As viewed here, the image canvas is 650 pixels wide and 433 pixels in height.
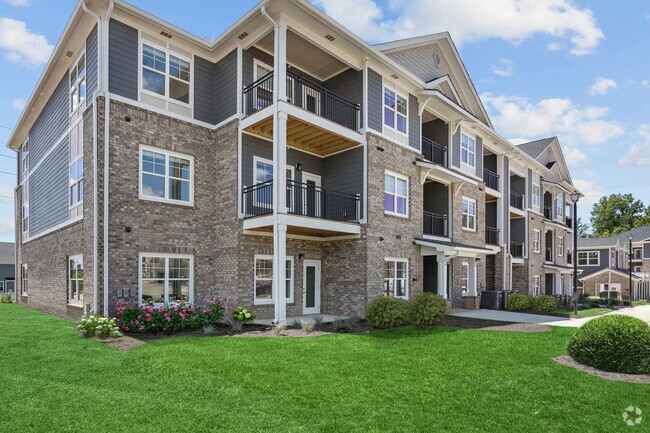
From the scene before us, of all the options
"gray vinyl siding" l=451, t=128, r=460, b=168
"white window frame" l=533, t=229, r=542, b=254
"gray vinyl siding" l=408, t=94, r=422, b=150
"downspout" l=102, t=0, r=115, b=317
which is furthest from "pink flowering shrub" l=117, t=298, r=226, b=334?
"white window frame" l=533, t=229, r=542, b=254

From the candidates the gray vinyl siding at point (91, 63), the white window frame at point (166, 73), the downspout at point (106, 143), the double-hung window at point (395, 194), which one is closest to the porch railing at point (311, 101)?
the white window frame at point (166, 73)

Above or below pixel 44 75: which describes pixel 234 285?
below

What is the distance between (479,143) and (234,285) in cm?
1610

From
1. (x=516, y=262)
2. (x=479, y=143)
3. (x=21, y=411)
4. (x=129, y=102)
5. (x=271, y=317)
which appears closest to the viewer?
(x=21, y=411)

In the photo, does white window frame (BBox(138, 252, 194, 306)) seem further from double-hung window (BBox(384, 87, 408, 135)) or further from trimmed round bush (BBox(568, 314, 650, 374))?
trimmed round bush (BBox(568, 314, 650, 374))

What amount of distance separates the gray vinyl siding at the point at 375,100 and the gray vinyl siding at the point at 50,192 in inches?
451

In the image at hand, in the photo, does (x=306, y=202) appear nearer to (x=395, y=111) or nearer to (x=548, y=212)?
(x=395, y=111)

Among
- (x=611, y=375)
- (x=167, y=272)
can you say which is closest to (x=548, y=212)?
(x=611, y=375)

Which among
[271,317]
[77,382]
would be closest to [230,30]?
[271,317]

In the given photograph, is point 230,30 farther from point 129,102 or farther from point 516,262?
point 516,262

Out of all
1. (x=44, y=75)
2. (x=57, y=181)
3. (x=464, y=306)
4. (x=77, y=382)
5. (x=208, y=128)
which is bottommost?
(x=464, y=306)

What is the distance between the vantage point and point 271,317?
13836mm

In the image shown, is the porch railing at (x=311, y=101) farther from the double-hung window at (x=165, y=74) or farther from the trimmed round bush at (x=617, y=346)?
the trimmed round bush at (x=617, y=346)

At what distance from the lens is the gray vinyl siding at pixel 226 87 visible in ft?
45.8
